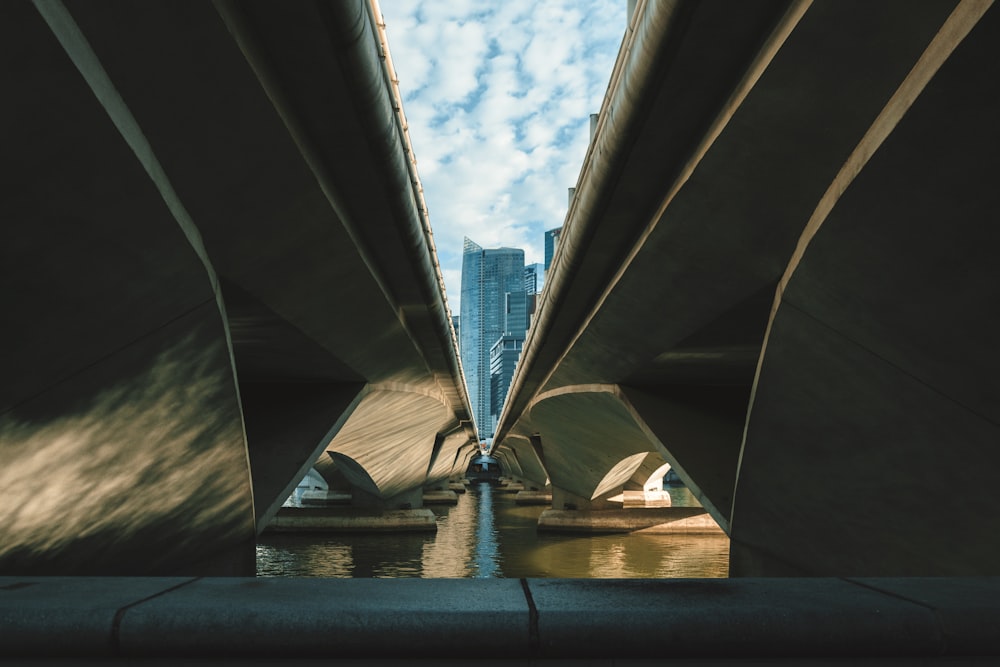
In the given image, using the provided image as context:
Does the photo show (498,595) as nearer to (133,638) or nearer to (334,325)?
(133,638)

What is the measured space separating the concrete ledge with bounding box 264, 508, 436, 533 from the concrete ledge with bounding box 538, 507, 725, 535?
251 inches

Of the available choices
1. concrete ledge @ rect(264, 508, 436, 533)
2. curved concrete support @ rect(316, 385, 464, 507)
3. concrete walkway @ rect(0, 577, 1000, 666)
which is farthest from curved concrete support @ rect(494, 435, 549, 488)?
concrete walkway @ rect(0, 577, 1000, 666)

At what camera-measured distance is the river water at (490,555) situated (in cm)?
2475

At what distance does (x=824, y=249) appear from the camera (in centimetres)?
733

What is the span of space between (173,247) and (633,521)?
3335cm

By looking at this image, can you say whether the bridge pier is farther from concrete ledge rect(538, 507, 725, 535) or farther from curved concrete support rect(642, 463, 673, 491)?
curved concrete support rect(642, 463, 673, 491)

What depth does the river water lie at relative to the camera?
24.8m

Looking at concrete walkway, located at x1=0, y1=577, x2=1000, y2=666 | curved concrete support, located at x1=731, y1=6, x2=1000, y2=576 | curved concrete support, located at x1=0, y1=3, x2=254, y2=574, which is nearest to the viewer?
concrete walkway, located at x1=0, y1=577, x2=1000, y2=666

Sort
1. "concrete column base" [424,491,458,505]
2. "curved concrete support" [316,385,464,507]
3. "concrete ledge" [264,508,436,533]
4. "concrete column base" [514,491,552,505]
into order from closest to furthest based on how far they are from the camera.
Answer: "curved concrete support" [316,385,464,507] < "concrete ledge" [264,508,436,533] < "concrete column base" [424,491,458,505] < "concrete column base" [514,491,552,505]

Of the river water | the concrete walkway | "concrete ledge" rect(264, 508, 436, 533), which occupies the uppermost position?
the concrete walkway

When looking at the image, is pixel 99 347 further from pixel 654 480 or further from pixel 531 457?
pixel 531 457

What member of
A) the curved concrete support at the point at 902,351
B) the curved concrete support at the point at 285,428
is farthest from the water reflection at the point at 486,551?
the curved concrete support at the point at 902,351

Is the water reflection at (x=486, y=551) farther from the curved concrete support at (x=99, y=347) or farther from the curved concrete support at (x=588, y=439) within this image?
the curved concrete support at (x=99, y=347)

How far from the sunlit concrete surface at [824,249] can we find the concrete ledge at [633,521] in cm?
2211
